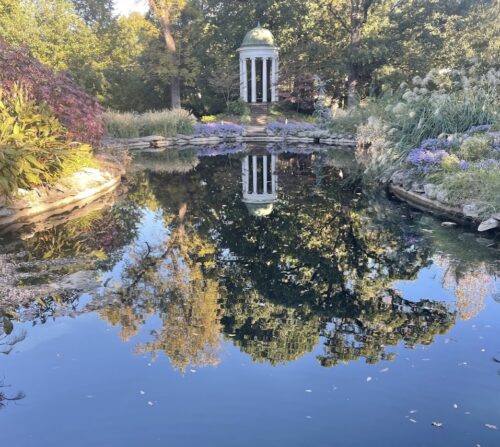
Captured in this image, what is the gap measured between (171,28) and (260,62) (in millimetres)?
5077

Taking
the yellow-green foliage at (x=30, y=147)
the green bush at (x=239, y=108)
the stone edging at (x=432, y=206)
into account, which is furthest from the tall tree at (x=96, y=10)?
the stone edging at (x=432, y=206)

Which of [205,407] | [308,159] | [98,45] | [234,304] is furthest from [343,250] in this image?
[98,45]

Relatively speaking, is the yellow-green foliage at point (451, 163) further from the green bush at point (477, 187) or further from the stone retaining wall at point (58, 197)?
the stone retaining wall at point (58, 197)

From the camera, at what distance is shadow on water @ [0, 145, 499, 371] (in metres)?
4.24

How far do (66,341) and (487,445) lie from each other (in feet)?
10.9

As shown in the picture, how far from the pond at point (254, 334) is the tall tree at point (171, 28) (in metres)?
18.2

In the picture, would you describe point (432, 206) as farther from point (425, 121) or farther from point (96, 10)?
point (96, 10)

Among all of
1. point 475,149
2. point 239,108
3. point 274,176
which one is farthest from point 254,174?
point 239,108

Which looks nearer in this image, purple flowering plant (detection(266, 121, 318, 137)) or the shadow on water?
the shadow on water

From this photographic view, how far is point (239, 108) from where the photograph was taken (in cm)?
2395

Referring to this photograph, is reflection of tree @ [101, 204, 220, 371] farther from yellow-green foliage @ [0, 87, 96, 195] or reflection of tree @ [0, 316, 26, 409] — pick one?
yellow-green foliage @ [0, 87, 96, 195]

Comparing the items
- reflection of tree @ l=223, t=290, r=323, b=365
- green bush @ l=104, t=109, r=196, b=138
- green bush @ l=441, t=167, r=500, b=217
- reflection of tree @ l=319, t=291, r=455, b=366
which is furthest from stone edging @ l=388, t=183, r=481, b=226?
green bush @ l=104, t=109, r=196, b=138

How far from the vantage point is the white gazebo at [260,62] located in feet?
78.6

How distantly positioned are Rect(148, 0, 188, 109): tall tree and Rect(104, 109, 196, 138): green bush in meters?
4.73
